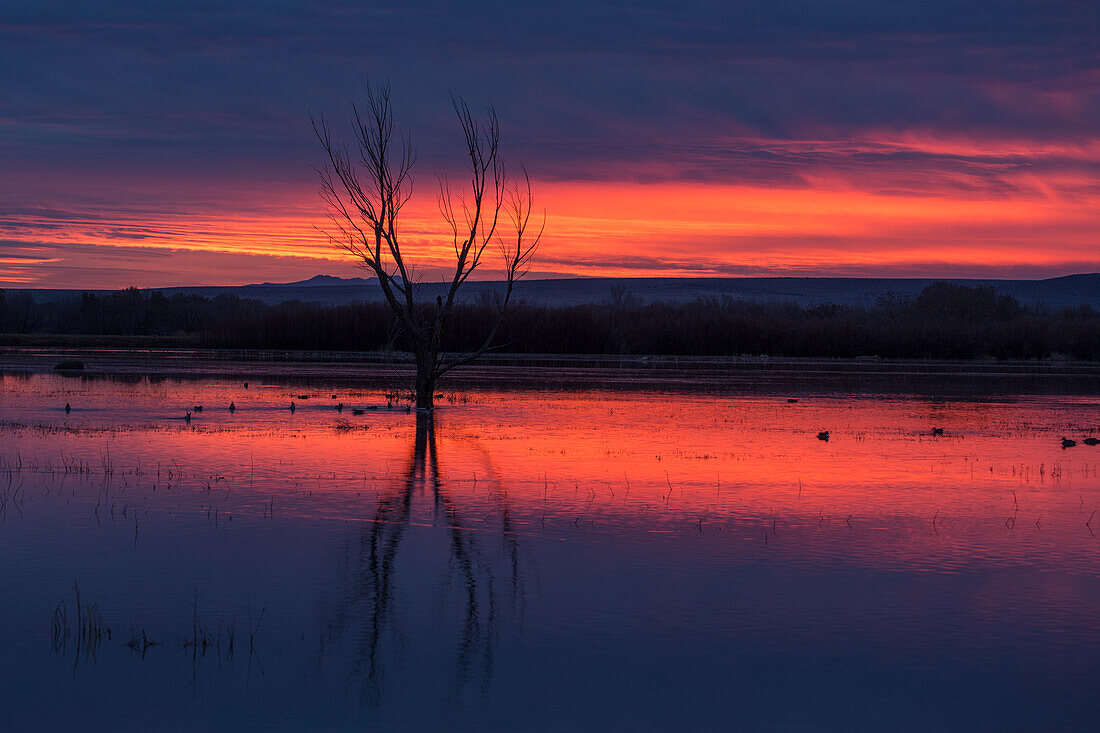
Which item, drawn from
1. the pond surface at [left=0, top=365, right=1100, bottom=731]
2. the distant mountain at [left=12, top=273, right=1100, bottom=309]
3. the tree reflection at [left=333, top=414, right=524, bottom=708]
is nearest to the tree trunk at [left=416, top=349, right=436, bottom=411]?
the pond surface at [left=0, top=365, right=1100, bottom=731]

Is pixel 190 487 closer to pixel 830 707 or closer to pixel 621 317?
pixel 830 707

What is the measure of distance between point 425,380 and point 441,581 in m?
14.8

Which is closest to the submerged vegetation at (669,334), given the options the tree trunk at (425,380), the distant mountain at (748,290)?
the tree trunk at (425,380)

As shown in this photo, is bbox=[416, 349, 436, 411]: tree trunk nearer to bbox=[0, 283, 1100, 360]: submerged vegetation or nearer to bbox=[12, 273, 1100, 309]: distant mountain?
bbox=[0, 283, 1100, 360]: submerged vegetation

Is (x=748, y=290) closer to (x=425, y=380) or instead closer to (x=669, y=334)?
(x=669, y=334)

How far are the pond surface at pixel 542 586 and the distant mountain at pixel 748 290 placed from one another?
129 m

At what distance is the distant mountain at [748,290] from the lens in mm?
149375

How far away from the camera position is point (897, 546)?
9688 millimetres

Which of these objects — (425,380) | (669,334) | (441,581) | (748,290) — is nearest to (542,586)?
(441,581)

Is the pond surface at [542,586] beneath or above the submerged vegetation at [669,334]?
beneath

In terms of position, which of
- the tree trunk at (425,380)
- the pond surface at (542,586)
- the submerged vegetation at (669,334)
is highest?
the submerged vegetation at (669,334)

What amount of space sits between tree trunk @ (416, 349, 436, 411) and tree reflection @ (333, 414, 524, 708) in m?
10.2

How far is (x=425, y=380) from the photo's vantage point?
22844 millimetres

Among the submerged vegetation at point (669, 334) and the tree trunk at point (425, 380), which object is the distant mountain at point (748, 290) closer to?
the submerged vegetation at point (669, 334)
